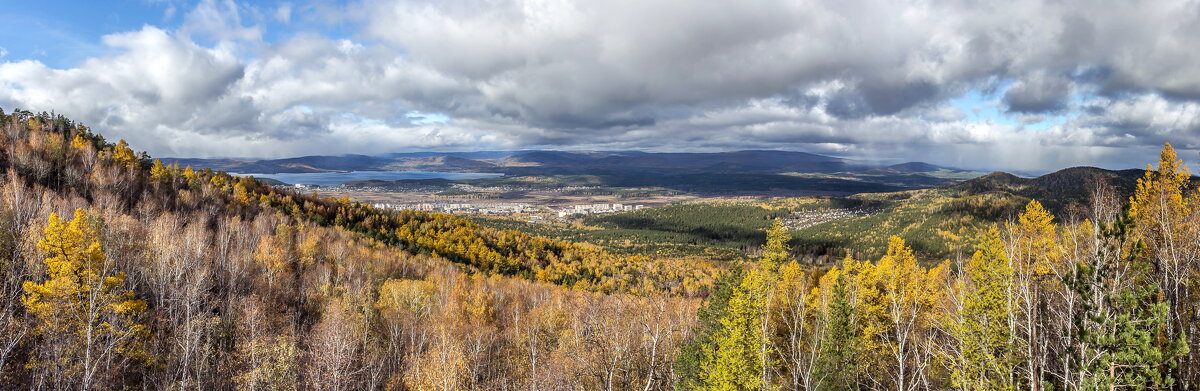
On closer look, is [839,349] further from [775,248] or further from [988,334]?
[775,248]

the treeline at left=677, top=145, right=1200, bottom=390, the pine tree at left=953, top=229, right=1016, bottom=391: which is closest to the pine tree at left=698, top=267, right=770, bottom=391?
the treeline at left=677, top=145, right=1200, bottom=390

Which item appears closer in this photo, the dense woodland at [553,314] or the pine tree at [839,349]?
the dense woodland at [553,314]

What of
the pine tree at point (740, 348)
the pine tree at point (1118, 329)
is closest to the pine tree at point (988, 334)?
the pine tree at point (1118, 329)

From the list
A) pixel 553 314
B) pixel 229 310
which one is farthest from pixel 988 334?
pixel 229 310

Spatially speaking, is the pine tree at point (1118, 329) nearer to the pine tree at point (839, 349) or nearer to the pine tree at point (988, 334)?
the pine tree at point (988, 334)

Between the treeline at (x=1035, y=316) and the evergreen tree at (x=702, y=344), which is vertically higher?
the treeline at (x=1035, y=316)

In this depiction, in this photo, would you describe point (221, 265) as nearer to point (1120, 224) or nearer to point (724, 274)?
point (724, 274)
